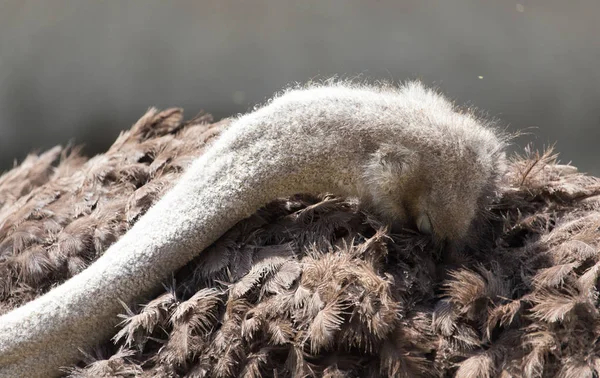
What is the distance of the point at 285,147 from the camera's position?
1.70 meters

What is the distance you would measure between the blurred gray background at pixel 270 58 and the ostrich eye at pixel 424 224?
4.87ft

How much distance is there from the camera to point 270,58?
11.2 feet

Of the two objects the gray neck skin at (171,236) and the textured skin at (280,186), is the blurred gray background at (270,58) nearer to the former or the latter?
the textured skin at (280,186)

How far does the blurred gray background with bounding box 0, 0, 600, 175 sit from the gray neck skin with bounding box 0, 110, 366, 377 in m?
1.57

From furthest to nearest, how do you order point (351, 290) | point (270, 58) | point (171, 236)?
point (270, 58)
point (171, 236)
point (351, 290)

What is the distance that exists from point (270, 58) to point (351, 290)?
199 centimetres

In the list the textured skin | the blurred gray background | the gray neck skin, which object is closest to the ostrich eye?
the textured skin

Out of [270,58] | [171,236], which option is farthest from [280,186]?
[270,58]

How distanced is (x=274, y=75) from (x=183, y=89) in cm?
43

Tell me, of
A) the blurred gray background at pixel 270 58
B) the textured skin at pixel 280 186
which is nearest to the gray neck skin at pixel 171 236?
the textured skin at pixel 280 186

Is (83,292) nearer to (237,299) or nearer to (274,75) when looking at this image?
(237,299)

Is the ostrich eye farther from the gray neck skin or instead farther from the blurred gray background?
the blurred gray background

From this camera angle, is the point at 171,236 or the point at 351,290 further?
the point at 171,236

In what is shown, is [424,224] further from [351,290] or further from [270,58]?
[270,58]
